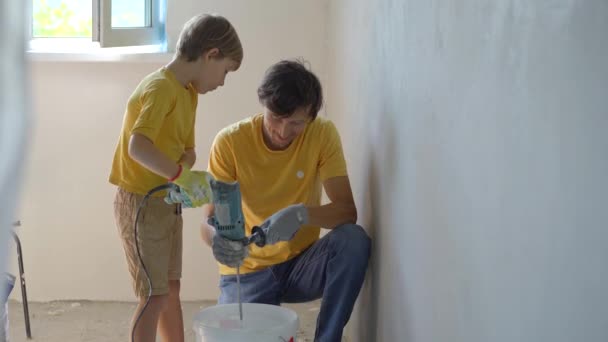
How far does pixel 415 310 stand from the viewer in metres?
1.52

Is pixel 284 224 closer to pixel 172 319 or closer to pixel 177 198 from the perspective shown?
pixel 177 198

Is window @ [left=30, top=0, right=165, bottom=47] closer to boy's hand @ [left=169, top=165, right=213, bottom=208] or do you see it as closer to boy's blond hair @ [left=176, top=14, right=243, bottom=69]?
boy's blond hair @ [left=176, top=14, right=243, bottom=69]

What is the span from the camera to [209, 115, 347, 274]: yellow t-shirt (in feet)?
7.00

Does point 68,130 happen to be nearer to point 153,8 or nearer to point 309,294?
point 153,8

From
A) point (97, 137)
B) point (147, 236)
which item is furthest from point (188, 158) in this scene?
point (97, 137)

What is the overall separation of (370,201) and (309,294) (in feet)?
0.94

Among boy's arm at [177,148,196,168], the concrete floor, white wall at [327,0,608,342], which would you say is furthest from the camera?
the concrete floor

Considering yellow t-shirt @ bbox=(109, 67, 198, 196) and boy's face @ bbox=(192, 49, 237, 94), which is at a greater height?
boy's face @ bbox=(192, 49, 237, 94)

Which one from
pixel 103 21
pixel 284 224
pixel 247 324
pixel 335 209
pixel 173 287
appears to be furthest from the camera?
pixel 103 21

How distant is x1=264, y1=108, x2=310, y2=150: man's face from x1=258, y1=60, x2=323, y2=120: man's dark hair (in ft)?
0.06

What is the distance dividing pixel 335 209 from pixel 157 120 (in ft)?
1.59

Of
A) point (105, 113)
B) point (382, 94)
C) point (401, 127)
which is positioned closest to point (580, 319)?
point (401, 127)

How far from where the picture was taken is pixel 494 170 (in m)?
0.96

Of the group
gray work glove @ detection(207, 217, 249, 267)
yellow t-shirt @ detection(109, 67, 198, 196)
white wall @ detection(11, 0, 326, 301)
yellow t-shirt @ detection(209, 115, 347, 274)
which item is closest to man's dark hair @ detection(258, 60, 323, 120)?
yellow t-shirt @ detection(209, 115, 347, 274)
